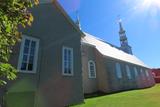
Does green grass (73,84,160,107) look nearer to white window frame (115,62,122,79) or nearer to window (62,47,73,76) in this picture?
window (62,47,73,76)

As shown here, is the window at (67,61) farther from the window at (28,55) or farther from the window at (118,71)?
the window at (118,71)

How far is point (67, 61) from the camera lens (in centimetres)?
1205

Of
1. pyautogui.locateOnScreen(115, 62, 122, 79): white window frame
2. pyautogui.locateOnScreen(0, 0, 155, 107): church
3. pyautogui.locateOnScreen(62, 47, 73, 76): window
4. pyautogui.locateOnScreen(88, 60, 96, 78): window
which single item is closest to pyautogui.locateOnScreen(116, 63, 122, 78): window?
pyautogui.locateOnScreen(115, 62, 122, 79): white window frame

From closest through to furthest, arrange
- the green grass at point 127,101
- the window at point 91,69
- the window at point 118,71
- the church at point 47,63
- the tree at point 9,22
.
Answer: the tree at point 9,22 < the church at point 47,63 < the green grass at point 127,101 < the window at point 91,69 < the window at point 118,71

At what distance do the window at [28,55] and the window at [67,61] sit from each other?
233cm

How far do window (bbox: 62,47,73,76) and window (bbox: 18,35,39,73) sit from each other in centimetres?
233

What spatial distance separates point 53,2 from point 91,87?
11.3m

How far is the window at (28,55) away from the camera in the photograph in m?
9.29

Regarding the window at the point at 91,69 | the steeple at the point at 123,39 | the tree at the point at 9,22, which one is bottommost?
the tree at the point at 9,22

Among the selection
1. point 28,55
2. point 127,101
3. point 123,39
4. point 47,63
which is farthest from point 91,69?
point 123,39

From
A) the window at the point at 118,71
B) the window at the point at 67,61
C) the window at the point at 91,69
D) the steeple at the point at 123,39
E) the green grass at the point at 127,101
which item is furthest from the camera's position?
the steeple at the point at 123,39

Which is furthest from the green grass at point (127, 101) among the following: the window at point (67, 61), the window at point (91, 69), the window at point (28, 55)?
the window at point (91, 69)

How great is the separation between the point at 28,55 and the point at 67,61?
3.25 meters

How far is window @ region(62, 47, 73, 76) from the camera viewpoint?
458 inches
